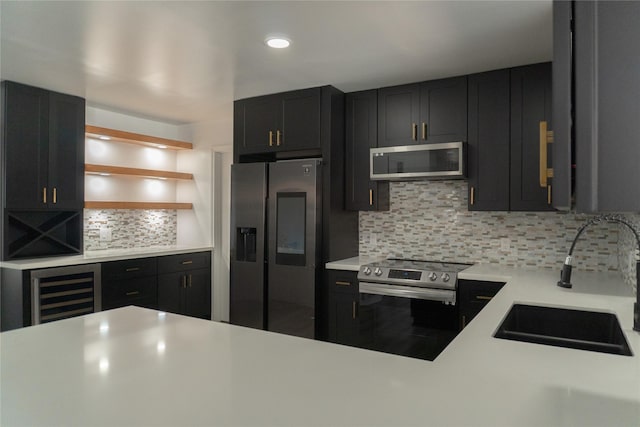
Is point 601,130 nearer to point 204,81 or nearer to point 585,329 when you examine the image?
point 585,329

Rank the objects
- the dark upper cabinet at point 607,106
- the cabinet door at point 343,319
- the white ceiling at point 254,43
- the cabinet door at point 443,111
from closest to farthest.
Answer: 1. the dark upper cabinet at point 607,106
2. the white ceiling at point 254,43
3. the cabinet door at point 443,111
4. the cabinet door at point 343,319

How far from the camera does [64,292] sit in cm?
351

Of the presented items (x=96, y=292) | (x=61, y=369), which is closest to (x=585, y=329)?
(x=61, y=369)

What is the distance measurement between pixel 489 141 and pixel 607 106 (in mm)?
3028

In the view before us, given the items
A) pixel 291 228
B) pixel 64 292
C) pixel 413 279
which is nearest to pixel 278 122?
pixel 291 228

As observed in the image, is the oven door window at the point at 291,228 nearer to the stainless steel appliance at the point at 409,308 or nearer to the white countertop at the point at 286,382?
the stainless steel appliance at the point at 409,308

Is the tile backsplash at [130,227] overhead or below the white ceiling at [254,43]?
below

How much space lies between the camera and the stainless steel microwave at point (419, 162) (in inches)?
126

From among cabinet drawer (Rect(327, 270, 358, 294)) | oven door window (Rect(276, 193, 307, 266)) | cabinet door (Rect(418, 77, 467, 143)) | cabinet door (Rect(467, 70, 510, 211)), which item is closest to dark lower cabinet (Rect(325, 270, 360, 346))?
cabinet drawer (Rect(327, 270, 358, 294))

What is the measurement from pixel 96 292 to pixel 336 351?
3.20 m

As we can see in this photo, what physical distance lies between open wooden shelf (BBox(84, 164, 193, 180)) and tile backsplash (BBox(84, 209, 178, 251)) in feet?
1.51

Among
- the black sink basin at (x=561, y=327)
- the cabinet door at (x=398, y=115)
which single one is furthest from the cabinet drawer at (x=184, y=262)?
the black sink basin at (x=561, y=327)

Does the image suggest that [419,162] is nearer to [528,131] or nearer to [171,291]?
[528,131]

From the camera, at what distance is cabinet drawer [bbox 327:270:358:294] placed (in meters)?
3.42
